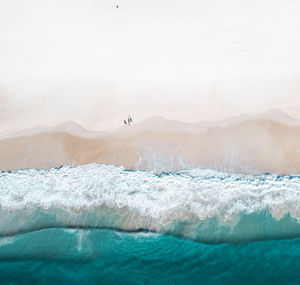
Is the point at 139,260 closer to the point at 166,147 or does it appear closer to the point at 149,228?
the point at 149,228

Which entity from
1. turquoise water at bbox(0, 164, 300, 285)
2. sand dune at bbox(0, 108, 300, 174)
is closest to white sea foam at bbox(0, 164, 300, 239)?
turquoise water at bbox(0, 164, 300, 285)

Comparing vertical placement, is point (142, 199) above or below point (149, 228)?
above

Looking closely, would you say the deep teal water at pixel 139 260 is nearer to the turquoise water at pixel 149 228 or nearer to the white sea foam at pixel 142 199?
the turquoise water at pixel 149 228

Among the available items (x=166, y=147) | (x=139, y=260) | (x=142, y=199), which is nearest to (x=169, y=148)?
(x=166, y=147)

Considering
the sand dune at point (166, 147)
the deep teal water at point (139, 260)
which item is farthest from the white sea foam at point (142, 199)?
the sand dune at point (166, 147)

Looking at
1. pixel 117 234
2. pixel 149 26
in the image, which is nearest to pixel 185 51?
pixel 149 26
